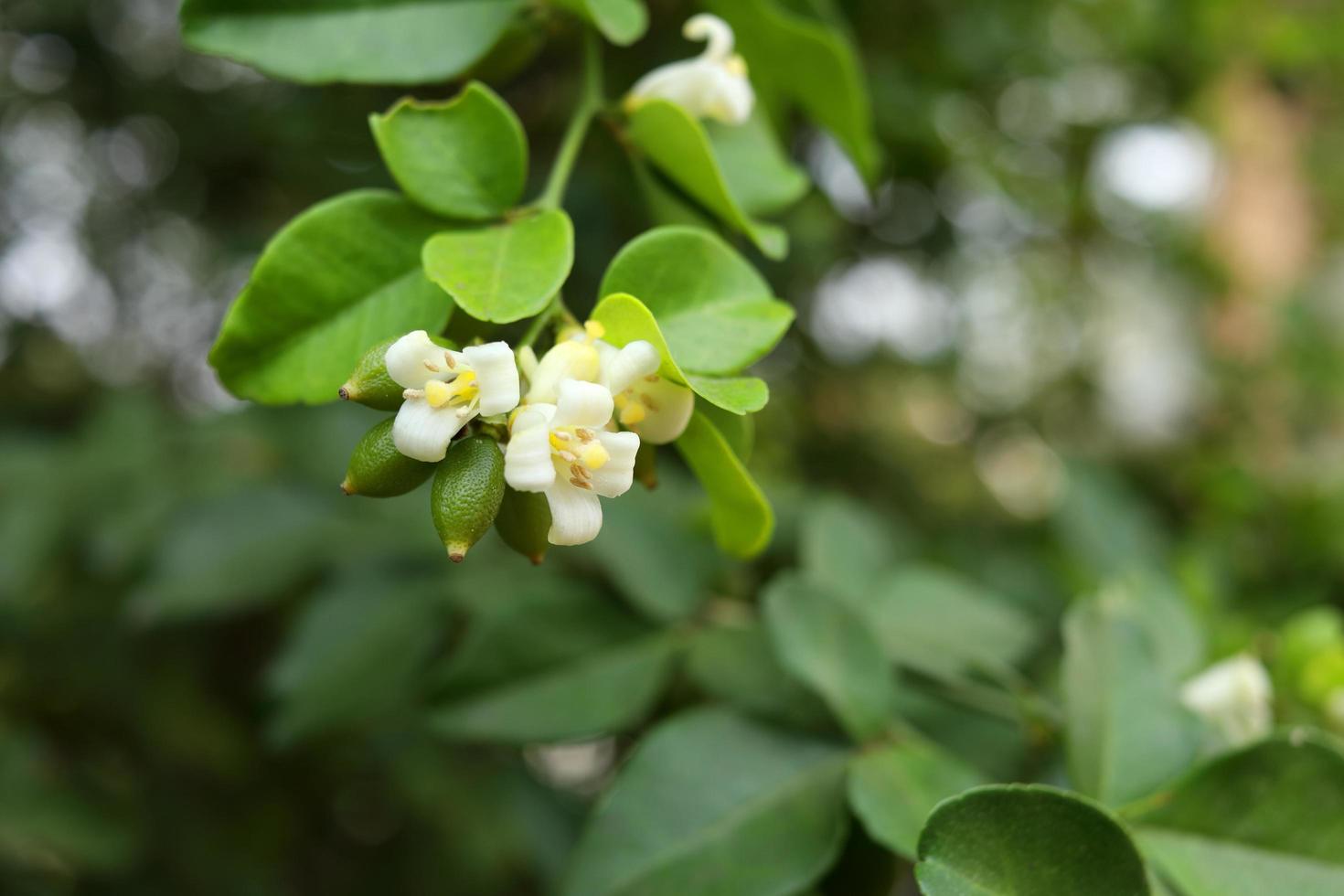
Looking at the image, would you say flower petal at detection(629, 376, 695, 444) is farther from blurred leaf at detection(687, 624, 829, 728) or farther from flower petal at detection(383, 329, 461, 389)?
blurred leaf at detection(687, 624, 829, 728)

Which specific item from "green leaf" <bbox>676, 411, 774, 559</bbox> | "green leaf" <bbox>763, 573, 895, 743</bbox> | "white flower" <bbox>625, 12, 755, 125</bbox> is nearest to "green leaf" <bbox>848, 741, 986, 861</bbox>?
"green leaf" <bbox>763, 573, 895, 743</bbox>

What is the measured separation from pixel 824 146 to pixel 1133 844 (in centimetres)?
106

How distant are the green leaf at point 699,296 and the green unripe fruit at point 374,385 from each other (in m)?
0.10

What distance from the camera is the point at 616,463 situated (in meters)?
0.40

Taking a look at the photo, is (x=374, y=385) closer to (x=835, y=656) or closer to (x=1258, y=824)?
(x=835, y=656)

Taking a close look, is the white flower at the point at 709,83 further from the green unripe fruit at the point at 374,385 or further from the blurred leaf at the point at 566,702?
the blurred leaf at the point at 566,702

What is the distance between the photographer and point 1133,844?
42 centimetres

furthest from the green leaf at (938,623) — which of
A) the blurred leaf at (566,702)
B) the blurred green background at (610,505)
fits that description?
the blurred leaf at (566,702)

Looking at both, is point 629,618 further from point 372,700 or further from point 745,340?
point 745,340

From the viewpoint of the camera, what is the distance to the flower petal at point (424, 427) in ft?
1.30

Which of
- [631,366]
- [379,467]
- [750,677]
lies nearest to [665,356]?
[631,366]

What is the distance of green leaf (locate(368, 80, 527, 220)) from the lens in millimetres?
504

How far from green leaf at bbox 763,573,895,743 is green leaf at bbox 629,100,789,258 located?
219 mm

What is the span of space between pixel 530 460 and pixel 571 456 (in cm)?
2
